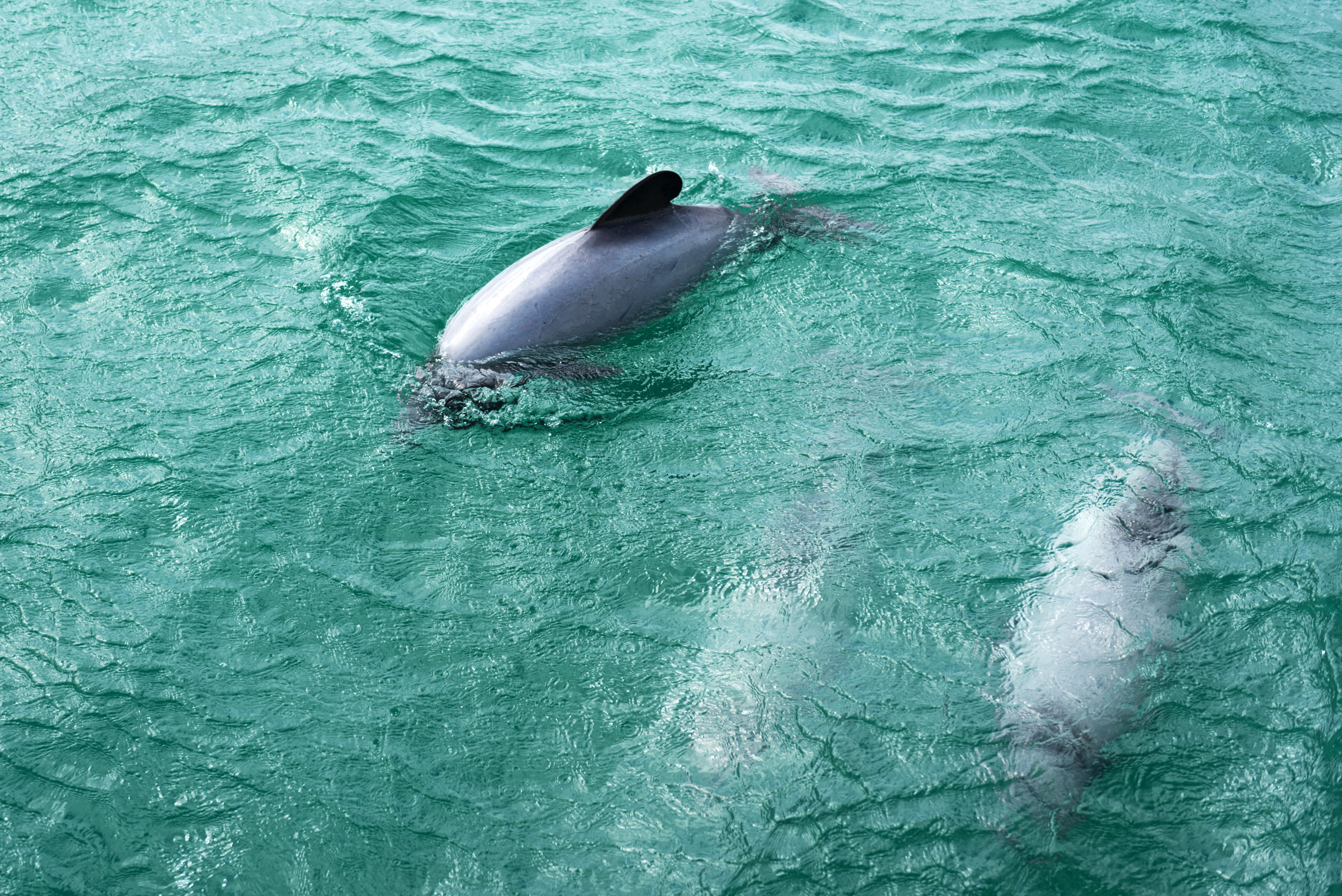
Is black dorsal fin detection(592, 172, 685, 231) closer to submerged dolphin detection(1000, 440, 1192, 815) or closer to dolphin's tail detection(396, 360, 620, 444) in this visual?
dolphin's tail detection(396, 360, 620, 444)

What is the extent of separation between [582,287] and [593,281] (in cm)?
9

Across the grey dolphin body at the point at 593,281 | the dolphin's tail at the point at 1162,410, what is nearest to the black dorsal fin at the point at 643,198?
the grey dolphin body at the point at 593,281

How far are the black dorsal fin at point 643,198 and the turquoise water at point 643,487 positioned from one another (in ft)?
2.78

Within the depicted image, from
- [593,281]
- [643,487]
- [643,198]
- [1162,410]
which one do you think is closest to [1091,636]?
[1162,410]

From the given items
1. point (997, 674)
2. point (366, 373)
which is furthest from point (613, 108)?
point (997, 674)

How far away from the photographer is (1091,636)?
5277 mm

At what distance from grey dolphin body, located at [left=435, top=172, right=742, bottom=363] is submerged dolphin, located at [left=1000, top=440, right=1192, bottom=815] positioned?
3247 millimetres

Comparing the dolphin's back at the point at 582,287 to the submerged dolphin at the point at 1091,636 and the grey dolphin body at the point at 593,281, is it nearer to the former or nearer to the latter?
the grey dolphin body at the point at 593,281

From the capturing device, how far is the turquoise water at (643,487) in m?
4.61

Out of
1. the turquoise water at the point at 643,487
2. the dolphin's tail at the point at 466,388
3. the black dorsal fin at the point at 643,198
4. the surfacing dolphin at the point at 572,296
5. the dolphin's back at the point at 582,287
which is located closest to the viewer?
the turquoise water at the point at 643,487

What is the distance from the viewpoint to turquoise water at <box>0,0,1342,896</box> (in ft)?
15.1

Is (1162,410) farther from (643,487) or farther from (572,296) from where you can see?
(572,296)

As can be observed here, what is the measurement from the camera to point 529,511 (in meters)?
6.07

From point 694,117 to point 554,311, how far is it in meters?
4.16
